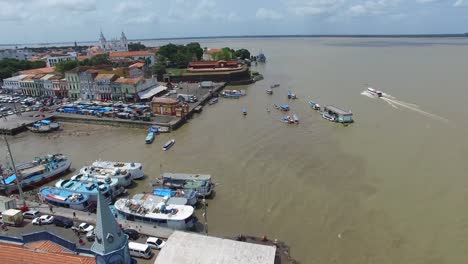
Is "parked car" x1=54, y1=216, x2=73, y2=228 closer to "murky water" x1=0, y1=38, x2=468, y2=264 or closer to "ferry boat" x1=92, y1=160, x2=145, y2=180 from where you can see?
"murky water" x1=0, y1=38, x2=468, y2=264

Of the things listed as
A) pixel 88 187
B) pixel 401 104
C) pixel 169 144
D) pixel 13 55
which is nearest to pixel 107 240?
pixel 88 187

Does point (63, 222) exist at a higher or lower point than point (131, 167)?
lower

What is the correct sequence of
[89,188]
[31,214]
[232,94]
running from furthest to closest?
1. [232,94]
2. [89,188]
3. [31,214]

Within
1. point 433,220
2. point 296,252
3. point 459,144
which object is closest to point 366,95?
point 459,144

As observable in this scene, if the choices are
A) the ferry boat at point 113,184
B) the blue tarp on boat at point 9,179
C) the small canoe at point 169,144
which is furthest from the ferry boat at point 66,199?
the small canoe at point 169,144

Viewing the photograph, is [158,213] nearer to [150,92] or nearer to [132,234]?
[132,234]
